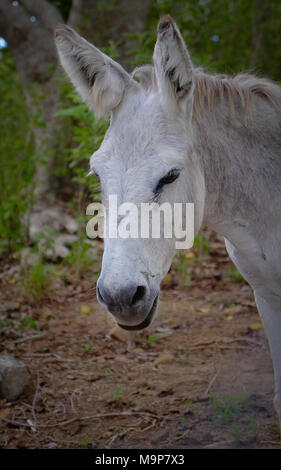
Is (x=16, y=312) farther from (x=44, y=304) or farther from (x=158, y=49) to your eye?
(x=158, y=49)

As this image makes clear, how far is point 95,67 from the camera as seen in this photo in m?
2.27

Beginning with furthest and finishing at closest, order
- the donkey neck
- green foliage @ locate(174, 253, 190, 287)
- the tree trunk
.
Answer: the tree trunk < green foliage @ locate(174, 253, 190, 287) < the donkey neck

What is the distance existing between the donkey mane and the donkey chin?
1056 mm

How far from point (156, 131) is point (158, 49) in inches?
14.5

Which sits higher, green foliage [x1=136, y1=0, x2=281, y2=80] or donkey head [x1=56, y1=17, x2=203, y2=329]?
green foliage [x1=136, y1=0, x2=281, y2=80]

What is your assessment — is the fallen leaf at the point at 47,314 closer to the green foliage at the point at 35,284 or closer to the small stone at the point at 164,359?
the green foliage at the point at 35,284

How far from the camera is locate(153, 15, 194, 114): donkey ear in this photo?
1.91 metres

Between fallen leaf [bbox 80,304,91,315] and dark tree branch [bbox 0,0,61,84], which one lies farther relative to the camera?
dark tree branch [bbox 0,0,61,84]

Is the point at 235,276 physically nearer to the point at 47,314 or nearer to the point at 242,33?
the point at 47,314

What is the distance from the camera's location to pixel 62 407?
126 inches

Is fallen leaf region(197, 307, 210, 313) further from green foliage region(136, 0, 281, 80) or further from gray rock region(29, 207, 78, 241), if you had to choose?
green foliage region(136, 0, 281, 80)

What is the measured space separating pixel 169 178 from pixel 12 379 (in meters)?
2.11

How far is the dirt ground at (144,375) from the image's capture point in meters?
2.86

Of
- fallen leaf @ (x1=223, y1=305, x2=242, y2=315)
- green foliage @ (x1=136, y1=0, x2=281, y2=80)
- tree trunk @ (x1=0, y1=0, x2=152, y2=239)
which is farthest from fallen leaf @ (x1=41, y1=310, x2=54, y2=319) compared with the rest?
green foliage @ (x1=136, y1=0, x2=281, y2=80)
